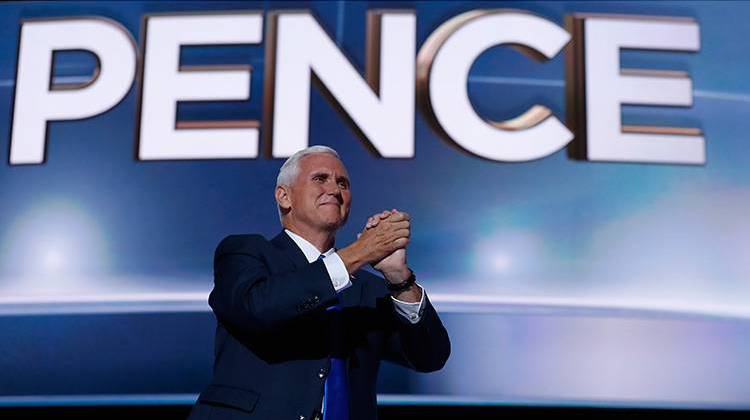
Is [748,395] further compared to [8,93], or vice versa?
[8,93]

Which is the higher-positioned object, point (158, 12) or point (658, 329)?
point (158, 12)

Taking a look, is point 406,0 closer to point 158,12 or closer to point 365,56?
point 365,56

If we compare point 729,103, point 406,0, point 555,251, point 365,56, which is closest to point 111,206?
point 365,56

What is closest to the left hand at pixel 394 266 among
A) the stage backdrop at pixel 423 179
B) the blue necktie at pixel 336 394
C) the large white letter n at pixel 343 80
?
the blue necktie at pixel 336 394

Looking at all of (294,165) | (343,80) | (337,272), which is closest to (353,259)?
(337,272)

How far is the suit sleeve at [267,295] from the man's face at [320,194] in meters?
0.20

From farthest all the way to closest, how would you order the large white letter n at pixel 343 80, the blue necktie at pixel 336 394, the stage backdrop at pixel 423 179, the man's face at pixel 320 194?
the large white letter n at pixel 343 80
the stage backdrop at pixel 423 179
the man's face at pixel 320 194
the blue necktie at pixel 336 394

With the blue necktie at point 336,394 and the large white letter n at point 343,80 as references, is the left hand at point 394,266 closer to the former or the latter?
the blue necktie at point 336,394

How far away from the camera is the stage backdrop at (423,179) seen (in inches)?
116

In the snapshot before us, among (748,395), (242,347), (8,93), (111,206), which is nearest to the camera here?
(242,347)

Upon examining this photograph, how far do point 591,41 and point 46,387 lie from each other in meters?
2.41

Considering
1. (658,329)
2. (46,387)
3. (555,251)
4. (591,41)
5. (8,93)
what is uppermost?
(591,41)

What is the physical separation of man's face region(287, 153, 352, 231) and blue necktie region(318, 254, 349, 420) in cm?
15

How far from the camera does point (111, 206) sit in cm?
313
